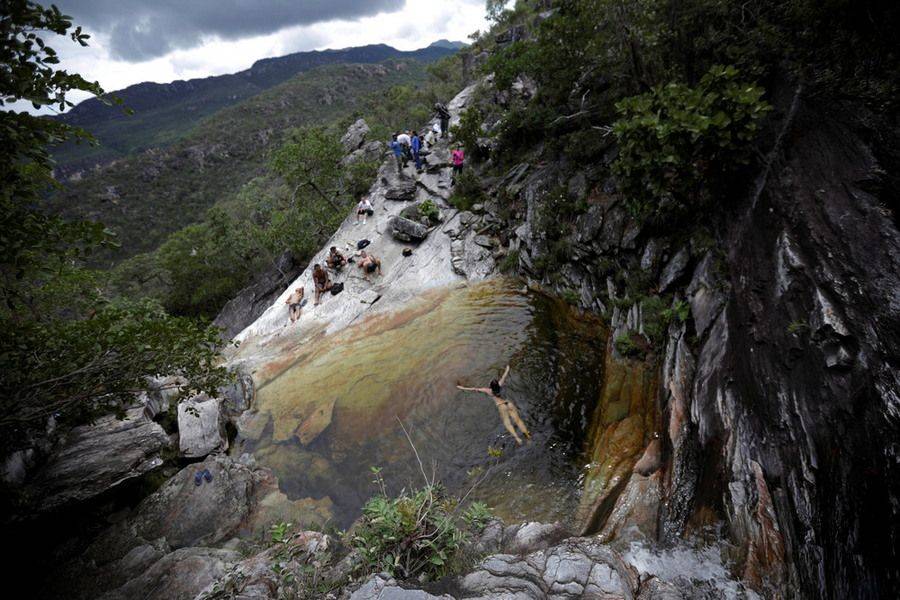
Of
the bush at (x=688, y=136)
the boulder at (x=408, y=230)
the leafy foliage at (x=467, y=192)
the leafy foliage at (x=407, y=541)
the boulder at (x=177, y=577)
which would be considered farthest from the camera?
the leafy foliage at (x=467, y=192)

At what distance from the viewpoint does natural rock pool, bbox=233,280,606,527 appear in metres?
8.53

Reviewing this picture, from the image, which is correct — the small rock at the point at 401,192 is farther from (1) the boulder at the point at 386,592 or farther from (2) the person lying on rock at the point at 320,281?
(1) the boulder at the point at 386,592

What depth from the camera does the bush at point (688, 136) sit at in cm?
691

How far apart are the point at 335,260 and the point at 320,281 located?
134 centimetres

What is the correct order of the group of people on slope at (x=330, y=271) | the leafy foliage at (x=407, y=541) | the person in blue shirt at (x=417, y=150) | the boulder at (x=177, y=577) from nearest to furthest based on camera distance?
1. the leafy foliage at (x=407, y=541)
2. the boulder at (x=177, y=577)
3. the group of people on slope at (x=330, y=271)
4. the person in blue shirt at (x=417, y=150)

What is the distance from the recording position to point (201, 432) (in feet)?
36.6

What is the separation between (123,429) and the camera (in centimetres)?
959

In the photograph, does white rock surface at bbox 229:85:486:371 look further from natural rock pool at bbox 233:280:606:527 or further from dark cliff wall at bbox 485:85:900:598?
dark cliff wall at bbox 485:85:900:598

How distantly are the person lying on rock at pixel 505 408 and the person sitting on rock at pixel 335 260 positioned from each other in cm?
1068

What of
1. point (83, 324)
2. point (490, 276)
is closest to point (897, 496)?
point (83, 324)

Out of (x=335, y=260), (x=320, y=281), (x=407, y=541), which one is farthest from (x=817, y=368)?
(x=335, y=260)

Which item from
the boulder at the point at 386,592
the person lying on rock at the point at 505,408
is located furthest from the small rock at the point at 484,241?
the boulder at the point at 386,592

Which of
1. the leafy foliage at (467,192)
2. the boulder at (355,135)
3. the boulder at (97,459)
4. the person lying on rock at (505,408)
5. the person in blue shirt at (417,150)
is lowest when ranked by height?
the person lying on rock at (505,408)

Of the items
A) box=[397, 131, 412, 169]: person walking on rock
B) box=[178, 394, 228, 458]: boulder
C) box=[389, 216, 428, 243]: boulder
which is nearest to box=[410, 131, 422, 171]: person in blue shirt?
box=[397, 131, 412, 169]: person walking on rock
